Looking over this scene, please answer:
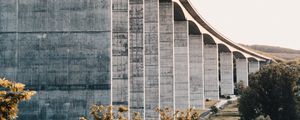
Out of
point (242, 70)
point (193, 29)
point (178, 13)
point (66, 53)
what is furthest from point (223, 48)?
point (66, 53)

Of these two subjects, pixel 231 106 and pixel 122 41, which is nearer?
pixel 122 41

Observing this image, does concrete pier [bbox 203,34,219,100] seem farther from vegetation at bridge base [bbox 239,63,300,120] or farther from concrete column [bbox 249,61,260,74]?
vegetation at bridge base [bbox 239,63,300,120]

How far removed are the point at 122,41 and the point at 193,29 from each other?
44.0 m

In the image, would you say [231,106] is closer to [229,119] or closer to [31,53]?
[229,119]

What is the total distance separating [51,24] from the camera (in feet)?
190

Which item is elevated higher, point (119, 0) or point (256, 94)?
point (119, 0)

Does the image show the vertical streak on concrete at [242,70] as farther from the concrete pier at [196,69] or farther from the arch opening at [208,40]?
the concrete pier at [196,69]

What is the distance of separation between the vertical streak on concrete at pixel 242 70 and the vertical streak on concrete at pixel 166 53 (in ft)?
205

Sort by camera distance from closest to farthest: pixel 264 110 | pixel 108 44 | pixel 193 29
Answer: pixel 108 44 < pixel 264 110 < pixel 193 29

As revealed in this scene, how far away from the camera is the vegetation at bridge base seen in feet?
206

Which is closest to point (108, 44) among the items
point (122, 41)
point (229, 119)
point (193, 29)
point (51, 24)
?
point (122, 41)

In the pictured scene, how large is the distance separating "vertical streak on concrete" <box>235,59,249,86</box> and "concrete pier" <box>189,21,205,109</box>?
3850 cm

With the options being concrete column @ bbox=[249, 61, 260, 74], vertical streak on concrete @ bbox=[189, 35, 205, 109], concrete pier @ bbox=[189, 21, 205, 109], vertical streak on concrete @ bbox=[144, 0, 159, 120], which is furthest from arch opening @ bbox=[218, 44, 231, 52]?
vertical streak on concrete @ bbox=[144, 0, 159, 120]

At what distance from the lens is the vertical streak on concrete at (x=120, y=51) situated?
2308 inches
